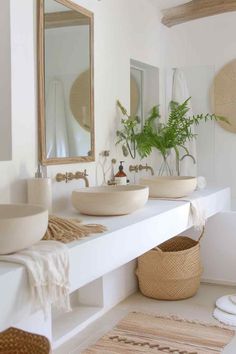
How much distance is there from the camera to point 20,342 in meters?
2.03

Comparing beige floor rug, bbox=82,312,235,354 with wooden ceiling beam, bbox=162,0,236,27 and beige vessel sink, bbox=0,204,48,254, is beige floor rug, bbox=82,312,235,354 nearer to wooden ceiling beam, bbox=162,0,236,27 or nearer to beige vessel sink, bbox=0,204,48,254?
beige vessel sink, bbox=0,204,48,254

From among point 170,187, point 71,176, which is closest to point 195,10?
point 170,187

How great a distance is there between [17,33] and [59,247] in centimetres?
121

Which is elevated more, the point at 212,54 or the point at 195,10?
the point at 195,10

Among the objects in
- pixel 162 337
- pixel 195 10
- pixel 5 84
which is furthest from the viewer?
pixel 195 10

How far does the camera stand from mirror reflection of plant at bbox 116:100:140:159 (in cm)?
362

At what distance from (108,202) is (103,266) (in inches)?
18.3

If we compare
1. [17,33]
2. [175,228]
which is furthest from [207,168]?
[17,33]

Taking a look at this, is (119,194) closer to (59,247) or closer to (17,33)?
(59,247)

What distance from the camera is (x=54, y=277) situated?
5.71 ft

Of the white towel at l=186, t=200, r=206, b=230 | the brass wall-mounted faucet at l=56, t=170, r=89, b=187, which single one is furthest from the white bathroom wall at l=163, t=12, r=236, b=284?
the brass wall-mounted faucet at l=56, t=170, r=89, b=187

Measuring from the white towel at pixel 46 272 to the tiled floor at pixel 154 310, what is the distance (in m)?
1.24

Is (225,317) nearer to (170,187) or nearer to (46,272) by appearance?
(170,187)

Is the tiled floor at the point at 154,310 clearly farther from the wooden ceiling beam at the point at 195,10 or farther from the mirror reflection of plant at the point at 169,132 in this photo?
the wooden ceiling beam at the point at 195,10
